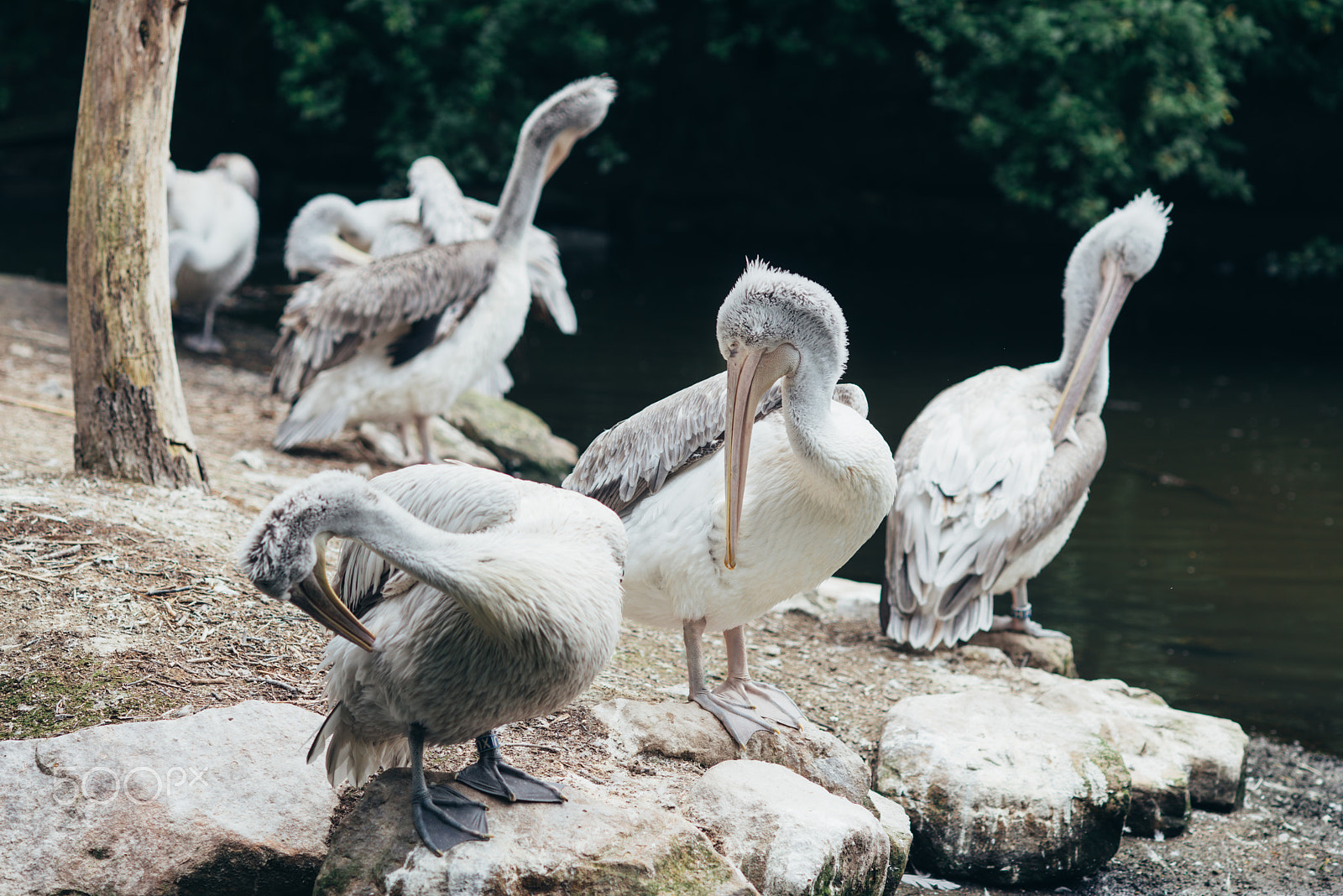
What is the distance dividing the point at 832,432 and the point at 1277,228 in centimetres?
1563

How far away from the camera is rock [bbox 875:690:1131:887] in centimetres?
344

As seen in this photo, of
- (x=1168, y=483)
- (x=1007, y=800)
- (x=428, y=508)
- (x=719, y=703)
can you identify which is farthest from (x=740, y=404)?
(x=1168, y=483)

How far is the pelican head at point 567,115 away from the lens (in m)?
6.19

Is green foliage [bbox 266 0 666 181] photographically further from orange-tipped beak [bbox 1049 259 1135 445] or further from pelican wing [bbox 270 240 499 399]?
orange-tipped beak [bbox 1049 259 1135 445]

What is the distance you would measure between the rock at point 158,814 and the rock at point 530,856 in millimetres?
144

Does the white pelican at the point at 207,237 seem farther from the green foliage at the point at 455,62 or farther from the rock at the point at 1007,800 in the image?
the rock at the point at 1007,800

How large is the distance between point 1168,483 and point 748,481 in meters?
5.86

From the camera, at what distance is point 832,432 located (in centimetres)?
303

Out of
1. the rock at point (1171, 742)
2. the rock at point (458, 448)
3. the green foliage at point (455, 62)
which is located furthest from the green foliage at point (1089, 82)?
the rock at point (1171, 742)

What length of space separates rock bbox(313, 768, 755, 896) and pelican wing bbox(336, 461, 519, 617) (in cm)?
43

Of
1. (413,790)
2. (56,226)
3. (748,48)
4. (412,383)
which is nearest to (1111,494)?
(412,383)

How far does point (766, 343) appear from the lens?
294 cm

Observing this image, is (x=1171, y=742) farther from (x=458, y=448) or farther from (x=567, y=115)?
(x=458, y=448)

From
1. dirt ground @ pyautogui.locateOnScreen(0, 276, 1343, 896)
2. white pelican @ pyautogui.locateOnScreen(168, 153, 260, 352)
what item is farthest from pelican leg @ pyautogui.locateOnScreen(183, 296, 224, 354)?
dirt ground @ pyautogui.locateOnScreen(0, 276, 1343, 896)
